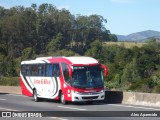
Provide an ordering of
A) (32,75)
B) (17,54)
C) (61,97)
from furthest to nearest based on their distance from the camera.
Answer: (17,54), (32,75), (61,97)

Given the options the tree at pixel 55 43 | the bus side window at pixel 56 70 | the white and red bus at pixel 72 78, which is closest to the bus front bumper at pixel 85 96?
the white and red bus at pixel 72 78

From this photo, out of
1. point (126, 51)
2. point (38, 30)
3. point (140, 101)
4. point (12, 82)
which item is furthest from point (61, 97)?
point (38, 30)

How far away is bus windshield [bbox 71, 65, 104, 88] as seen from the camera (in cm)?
2566

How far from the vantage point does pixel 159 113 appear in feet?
64.1

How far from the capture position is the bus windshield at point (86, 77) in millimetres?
25656

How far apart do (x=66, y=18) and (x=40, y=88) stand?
11288cm

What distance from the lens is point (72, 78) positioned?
2580 cm

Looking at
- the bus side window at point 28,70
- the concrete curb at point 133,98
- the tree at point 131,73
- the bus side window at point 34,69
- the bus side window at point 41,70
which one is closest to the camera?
the concrete curb at point 133,98

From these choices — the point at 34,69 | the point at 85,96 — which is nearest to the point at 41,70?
the point at 34,69

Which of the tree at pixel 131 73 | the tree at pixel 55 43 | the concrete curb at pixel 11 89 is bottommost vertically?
the tree at pixel 131 73

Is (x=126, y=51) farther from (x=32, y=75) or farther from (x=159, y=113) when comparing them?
(x=159, y=113)

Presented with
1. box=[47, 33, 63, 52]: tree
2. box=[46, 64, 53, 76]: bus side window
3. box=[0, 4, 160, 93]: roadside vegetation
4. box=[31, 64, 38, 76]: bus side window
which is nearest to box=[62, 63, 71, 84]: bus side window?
box=[46, 64, 53, 76]: bus side window

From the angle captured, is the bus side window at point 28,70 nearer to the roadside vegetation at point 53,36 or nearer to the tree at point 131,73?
the tree at point 131,73

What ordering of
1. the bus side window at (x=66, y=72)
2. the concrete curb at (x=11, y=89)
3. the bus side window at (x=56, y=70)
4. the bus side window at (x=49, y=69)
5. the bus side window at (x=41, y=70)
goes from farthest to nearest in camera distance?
1. the concrete curb at (x=11, y=89)
2. the bus side window at (x=41, y=70)
3. the bus side window at (x=49, y=69)
4. the bus side window at (x=56, y=70)
5. the bus side window at (x=66, y=72)
